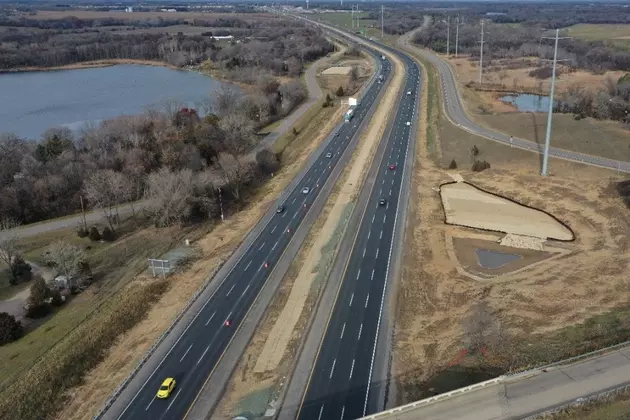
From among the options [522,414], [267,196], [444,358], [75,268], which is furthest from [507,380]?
[267,196]

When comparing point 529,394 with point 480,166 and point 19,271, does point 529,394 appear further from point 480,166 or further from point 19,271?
point 480,166

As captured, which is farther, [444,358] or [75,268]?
[75,268]

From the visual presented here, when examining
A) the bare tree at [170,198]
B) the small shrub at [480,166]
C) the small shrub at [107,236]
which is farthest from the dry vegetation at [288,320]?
the small shrub at [107,236]

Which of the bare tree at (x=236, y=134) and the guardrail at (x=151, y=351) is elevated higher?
the bare tree at (x=236, y=134)

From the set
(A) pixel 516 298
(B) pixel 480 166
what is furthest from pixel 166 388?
(B) pixel 480 166

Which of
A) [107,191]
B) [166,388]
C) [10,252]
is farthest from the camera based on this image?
[107,191]

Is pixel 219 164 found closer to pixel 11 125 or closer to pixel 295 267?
pixel 295 267

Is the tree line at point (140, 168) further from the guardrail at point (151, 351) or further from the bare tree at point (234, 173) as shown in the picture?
the guardrail at point (151, 351)
